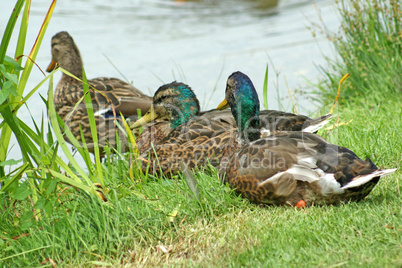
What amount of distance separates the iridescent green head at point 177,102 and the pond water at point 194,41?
1090 mm

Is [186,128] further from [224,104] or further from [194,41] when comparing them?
[194,41]

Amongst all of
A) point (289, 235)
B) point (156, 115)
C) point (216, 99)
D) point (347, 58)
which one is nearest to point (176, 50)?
point (216, 99)

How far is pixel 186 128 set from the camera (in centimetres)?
428

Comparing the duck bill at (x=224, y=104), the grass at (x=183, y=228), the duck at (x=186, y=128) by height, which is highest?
the duck bill at (x=224, y=104)

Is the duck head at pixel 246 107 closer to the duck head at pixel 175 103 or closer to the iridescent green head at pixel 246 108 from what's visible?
the iridescent green head at pixel 246 108

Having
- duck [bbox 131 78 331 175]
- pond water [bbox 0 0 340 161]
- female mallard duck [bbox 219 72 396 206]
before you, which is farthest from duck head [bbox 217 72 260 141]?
pond water [bbox 0 0 340 161]

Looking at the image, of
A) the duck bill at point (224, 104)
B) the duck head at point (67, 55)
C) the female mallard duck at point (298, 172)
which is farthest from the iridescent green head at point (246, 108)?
the duck head at point (67, 55)

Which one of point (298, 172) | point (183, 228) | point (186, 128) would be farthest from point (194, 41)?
point (183, 228)

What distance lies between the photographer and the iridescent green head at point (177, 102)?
462 cm

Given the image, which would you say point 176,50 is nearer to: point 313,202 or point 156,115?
point 156,115

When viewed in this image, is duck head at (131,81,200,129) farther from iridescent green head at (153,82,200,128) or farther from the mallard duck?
the mallard duck

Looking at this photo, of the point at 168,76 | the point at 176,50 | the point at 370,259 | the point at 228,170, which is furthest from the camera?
the point at 176,50

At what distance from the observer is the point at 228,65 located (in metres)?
7.72

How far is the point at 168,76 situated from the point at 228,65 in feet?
3.38
